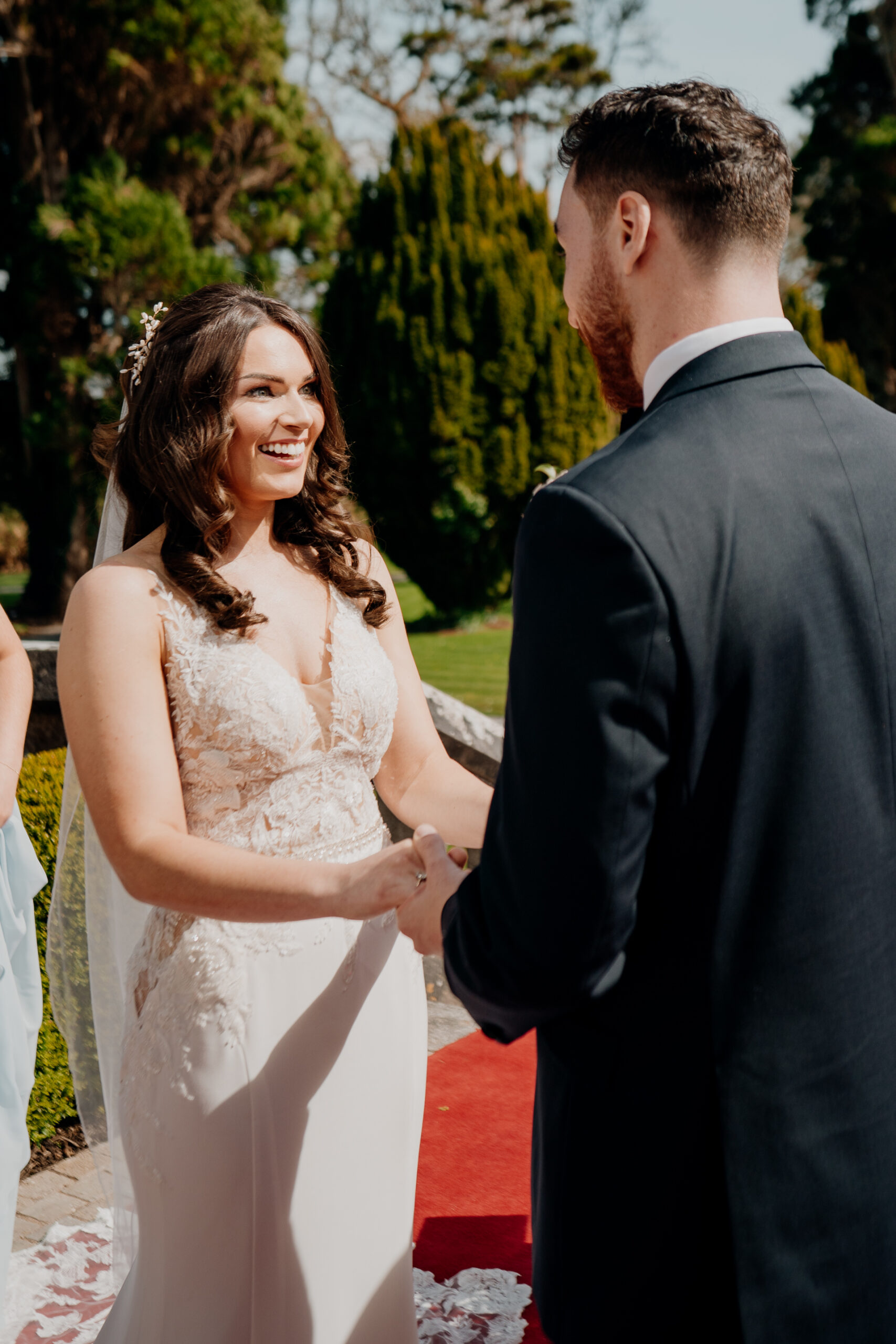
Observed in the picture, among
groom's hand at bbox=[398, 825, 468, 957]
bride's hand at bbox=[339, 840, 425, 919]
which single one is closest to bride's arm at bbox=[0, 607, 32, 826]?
bride's hand at bbox=[339, 840, 425, 919]

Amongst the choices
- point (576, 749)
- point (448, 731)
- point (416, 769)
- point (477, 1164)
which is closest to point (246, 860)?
point (416, 769)

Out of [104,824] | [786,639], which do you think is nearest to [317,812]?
[104,824]

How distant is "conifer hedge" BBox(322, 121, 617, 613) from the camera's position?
1802cm

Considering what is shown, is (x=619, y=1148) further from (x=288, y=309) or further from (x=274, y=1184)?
(x=288, y=309)

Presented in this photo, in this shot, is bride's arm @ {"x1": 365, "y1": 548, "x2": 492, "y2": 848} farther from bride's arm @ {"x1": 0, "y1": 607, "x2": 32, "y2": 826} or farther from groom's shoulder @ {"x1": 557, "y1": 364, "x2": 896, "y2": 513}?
groom's shoulder @ {"x1": 557, "y1": 364, "x2": 896, "y2": 513}

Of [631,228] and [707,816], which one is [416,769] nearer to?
[707,816]

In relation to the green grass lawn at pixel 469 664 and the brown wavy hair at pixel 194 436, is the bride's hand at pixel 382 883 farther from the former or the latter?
the green grass lawn at pixel 469 664

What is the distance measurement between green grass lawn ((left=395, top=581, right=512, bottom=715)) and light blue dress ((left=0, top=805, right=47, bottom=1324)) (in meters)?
7.44

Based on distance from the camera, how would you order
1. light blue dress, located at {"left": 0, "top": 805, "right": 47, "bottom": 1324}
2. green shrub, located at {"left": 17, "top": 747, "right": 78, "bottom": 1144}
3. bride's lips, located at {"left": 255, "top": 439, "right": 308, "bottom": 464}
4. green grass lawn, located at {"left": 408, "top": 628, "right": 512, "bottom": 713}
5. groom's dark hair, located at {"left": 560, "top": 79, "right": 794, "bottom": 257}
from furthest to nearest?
1. green grass lawn, located at {"left": 408, "top": 628, "right": 512, "bottom": 713}
2. green shrub, located at {"left": 17, "top": 747, "right": 78, "bottom": 1144}
3. light blue dress, located at {"left": 0, "top": 805, "right": 47, "bottom": 1324}
4. bride's lips, located at {"left": 255, "top": 439, "right": 308, "bottom": 464}
5. groom's dark hair, located at {"left": 560, "top": 79, "right": 794, "bottom": 257}

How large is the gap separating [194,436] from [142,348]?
471mm

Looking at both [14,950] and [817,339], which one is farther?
[817,339]

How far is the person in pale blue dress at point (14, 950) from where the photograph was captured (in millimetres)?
2734

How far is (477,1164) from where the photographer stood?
3.73 m

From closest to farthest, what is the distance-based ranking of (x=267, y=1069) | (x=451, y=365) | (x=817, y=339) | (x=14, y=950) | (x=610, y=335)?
(x=610, y=335), (x=267, y=1069), (x=14, y=950), (x=451, y=365), (x=817, y=339)
